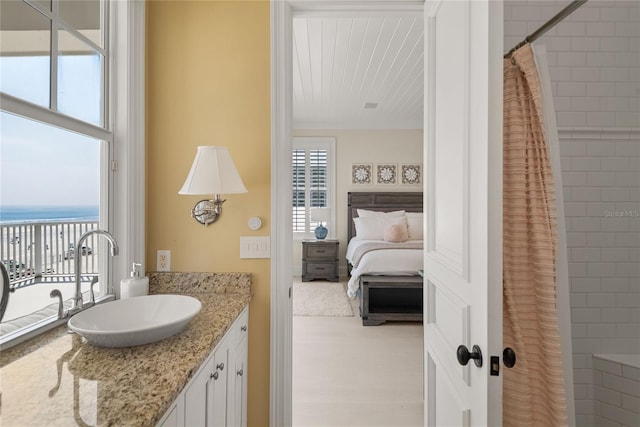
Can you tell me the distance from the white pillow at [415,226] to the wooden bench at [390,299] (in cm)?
166

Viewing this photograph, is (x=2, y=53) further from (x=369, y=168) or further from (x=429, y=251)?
(x=369, y=168)

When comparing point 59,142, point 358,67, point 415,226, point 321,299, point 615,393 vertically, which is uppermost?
point 358,67

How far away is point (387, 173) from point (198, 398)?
17.7 ft

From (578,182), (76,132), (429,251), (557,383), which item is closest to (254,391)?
(429,251)

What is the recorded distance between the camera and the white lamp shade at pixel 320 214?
607 centimetres

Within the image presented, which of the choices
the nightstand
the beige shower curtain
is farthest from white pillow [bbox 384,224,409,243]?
the beige shower curtain

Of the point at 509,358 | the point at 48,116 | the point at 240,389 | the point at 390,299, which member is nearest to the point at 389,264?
the point at 390,299

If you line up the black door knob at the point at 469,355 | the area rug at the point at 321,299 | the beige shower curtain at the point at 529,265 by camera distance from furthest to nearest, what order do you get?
the area rug at the point at 321,299 → the beige shower curtain at the point at 529,265 → the black door knob at the point at 469,355

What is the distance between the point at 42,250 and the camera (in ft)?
3.95

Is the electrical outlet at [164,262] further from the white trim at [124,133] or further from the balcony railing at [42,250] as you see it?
the balcony railing at [42,250]

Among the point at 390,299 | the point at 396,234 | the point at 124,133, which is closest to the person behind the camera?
the point at 124,133

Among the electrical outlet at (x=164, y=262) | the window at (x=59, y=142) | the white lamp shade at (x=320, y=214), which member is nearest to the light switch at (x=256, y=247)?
the electrical outlet at (x=164, y=262)

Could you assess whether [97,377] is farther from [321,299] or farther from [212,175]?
[321,299]

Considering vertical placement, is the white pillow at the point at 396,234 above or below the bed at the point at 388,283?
above
